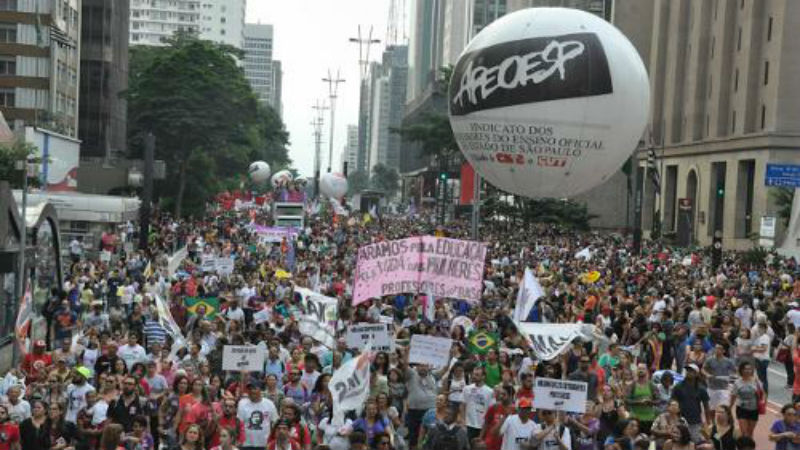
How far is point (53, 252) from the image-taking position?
26.5m

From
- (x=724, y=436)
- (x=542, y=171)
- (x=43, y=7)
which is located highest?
(x=43, y=7)

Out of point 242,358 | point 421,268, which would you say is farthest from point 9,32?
point 242,358

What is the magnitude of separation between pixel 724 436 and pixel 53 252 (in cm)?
1685

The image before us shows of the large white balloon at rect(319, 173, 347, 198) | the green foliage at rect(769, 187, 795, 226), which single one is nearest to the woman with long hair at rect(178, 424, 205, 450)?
the green foliage at rect(769, 187, 795, 226)

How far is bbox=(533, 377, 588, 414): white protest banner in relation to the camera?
1240 cm

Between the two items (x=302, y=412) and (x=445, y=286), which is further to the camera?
(x=445, y=286)

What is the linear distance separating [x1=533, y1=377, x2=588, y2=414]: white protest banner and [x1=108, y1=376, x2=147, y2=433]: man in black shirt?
399 cm

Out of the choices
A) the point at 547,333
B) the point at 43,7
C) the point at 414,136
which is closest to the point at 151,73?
the point at 43,7

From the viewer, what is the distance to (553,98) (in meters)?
21.6

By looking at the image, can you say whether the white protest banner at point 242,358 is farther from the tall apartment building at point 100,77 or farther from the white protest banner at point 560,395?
the tall apartment building at point 100,77

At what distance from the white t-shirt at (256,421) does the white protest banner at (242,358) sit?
1751mm

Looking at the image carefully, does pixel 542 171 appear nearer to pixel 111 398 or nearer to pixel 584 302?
pixel 584 302

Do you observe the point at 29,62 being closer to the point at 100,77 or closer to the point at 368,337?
the point at 100,77

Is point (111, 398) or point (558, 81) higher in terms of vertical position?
point (558, 81)
